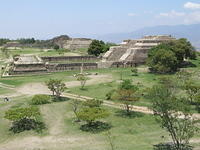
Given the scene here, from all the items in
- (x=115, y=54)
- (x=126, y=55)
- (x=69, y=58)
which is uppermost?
(x=115, y=54)

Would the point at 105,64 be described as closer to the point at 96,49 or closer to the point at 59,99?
the point at 96,49

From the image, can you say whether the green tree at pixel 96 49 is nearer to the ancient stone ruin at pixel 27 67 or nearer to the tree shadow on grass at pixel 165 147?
the ancient stone ruin at pixel 27 67

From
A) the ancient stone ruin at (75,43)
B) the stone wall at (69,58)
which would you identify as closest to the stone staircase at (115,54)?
the stone wall at (69,58)

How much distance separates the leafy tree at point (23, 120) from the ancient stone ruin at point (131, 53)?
36973 mm

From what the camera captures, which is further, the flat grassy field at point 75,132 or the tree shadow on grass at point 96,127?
the tree shadow on grass at point 96,127

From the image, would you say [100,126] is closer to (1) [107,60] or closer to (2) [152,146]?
(2) [152,146]

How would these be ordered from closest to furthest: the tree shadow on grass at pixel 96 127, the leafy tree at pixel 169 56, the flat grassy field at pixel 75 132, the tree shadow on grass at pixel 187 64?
the flat grassy field at pixel 75 132 → the tree shadow on grass at pixel 96 127 → the leafy tree at pixel 169 56 → the tree shadow on grass at pixel 187 64

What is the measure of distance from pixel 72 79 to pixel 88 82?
14.8 ft

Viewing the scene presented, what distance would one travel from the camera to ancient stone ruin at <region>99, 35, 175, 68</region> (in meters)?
68.0

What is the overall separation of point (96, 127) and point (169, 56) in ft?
94.9

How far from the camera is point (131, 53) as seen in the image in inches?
2729

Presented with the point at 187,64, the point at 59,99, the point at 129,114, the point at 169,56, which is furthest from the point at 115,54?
the point at 129,114

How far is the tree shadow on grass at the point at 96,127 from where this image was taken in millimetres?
30044

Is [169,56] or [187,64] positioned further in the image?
[187,64]
